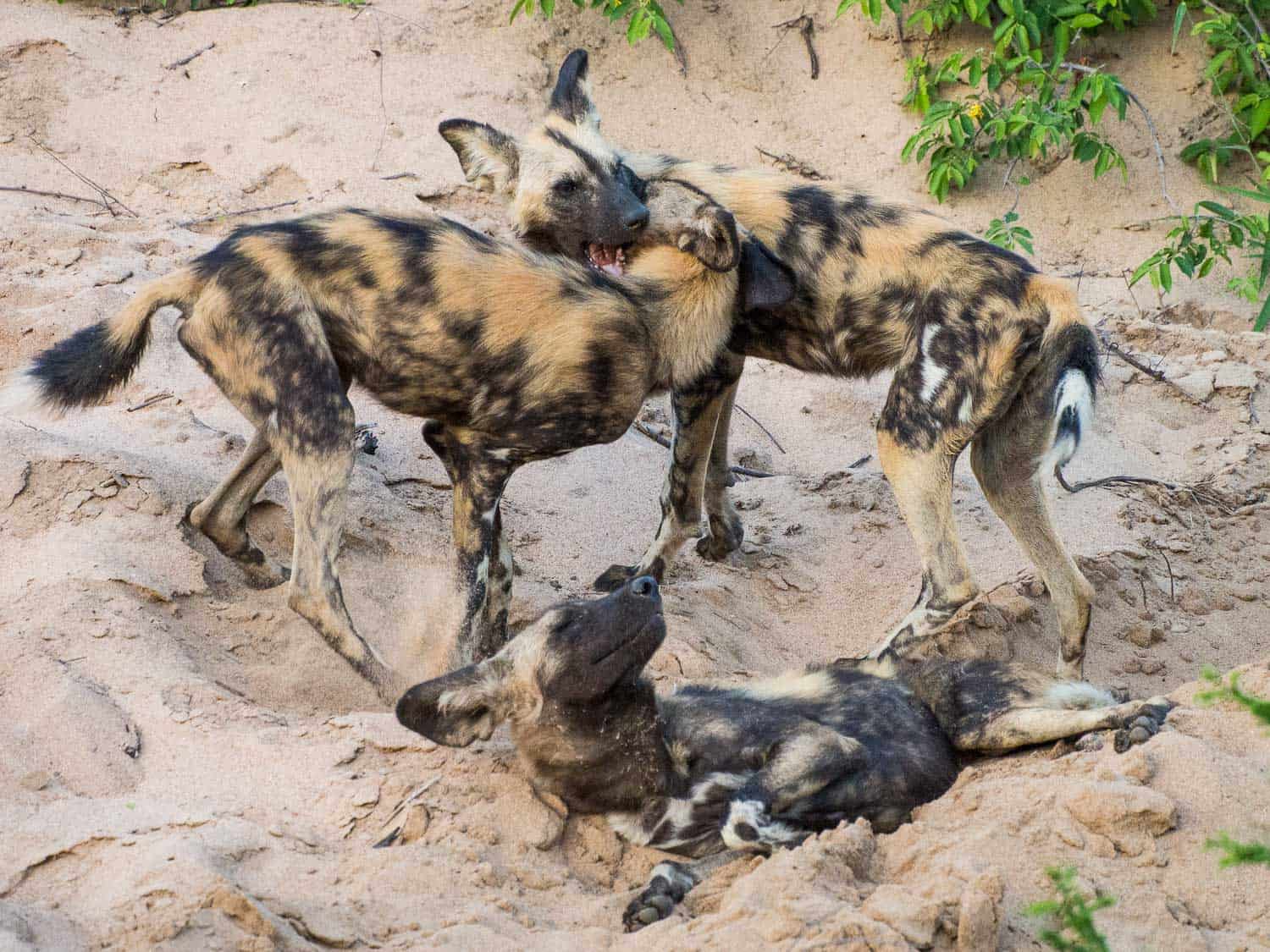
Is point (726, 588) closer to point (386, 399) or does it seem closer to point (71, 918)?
point (386, 399)

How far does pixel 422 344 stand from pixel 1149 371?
3.82m

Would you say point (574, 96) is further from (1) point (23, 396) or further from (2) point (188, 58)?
(2) point (188, 58)

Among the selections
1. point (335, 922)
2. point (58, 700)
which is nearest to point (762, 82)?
point (58, 700)

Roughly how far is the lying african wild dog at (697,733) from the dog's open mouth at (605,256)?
160 cm

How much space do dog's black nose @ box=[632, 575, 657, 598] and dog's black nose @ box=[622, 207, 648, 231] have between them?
156 cm

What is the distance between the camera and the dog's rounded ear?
4.12 meters

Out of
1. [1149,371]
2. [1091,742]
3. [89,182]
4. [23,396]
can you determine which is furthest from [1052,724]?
[89,182]

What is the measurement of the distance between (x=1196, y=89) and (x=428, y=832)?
6850 mm

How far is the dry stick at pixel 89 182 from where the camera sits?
657 cm

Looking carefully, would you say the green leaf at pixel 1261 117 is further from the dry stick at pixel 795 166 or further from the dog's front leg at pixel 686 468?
the dog's front leg at pixel 686 468

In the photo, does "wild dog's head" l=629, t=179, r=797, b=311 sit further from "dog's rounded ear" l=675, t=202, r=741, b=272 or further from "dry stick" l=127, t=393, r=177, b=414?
"dry stick" l=127, t=393, r=177, b=414

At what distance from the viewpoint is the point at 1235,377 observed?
6.25 metres

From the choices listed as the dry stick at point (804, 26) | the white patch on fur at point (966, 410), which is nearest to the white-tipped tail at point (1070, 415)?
the white patch on fur at point (966, 410)

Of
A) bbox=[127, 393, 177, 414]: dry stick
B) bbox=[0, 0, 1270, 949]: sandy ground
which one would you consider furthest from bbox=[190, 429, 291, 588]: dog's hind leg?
bbox=[127, 393, 177, 414]: dry stick
